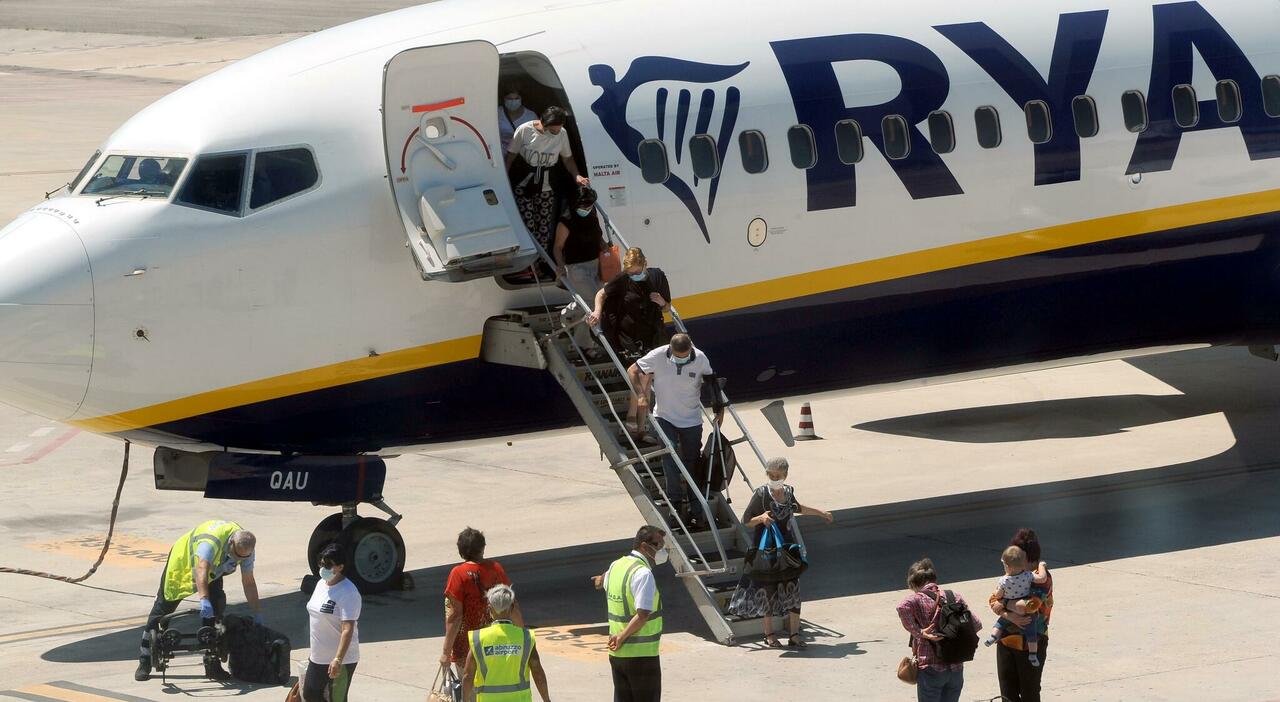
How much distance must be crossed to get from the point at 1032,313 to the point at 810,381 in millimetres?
2831

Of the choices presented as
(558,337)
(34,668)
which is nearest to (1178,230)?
(558,337)

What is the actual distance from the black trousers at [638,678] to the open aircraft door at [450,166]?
5.30 metres

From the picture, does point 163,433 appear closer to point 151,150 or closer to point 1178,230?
point 151,150

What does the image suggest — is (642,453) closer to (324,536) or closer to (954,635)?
(324,536)

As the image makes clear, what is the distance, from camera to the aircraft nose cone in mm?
18500

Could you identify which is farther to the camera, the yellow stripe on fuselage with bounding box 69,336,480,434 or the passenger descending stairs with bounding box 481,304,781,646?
the yellow stripe on fuselage with bounding box 69,336,480,434

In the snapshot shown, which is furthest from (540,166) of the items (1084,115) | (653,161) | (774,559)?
(1084,115)

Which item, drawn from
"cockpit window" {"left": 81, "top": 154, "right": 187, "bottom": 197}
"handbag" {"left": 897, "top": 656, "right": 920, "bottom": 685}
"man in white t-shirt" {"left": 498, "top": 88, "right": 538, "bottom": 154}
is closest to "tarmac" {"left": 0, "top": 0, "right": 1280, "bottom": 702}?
"handbag" {"left": 897, "top": 656, "right": 920, "bottom": 685}

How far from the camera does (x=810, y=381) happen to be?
2198 centimetres

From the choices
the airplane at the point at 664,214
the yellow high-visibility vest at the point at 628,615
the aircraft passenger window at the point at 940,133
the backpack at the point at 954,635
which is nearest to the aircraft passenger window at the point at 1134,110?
the airplane at the point at 664,214

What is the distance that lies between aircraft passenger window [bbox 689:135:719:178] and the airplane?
0.04 meters

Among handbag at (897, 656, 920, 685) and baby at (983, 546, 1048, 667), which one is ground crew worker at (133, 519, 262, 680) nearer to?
handbag at (897, 656, 920, 685)

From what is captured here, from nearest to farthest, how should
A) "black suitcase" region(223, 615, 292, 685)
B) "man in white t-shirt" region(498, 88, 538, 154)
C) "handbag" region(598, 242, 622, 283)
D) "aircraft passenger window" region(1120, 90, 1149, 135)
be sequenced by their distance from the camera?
"black suitcase" region(223, 615, 292, 685) → "handbag" region(598, 242, 622, 283) → "man in white t-shirt" region(498, 88, 538, 154) → "aircraft passenger window" region(1120, 90, 1149, 135)

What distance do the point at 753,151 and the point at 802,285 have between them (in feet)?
5.20
